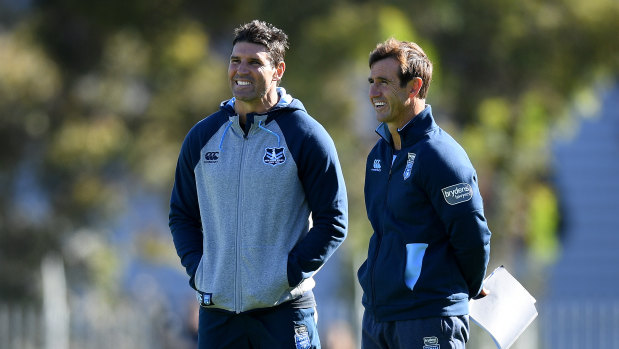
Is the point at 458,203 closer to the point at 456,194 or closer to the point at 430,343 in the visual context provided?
the point at 456,194

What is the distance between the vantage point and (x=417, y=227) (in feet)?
14.9

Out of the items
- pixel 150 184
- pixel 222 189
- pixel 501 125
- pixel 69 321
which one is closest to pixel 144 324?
pixel 69 321

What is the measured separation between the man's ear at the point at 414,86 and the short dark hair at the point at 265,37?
656 mm

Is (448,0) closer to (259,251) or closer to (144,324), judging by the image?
(144,324)

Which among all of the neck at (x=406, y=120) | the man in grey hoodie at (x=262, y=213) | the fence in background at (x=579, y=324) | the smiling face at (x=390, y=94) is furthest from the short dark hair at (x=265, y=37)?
the fence in background at (x=579, y=324)

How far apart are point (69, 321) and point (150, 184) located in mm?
2839

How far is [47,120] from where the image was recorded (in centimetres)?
1315

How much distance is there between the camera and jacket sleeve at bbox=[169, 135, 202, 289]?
496 cm

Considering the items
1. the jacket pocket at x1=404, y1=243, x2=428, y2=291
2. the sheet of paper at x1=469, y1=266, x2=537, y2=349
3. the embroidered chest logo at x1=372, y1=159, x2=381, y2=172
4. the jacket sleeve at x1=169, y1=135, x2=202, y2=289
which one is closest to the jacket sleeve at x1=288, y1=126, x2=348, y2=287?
the embroidered chest logo at x1=372, y1=159, x2=381, y2=172

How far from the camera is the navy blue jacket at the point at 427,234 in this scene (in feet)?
14.7

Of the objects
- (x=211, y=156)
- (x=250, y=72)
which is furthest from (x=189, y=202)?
(x=250, y=72)

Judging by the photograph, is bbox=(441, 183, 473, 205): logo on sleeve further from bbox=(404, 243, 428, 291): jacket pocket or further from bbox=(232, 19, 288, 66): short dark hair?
bbox=(232, 19, 288, 66): short dark hair

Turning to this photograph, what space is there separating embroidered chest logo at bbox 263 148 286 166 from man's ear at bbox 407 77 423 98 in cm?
64

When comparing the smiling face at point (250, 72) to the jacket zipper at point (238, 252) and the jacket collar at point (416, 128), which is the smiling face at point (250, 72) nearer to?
the jacket zipper at point (238, 252)
